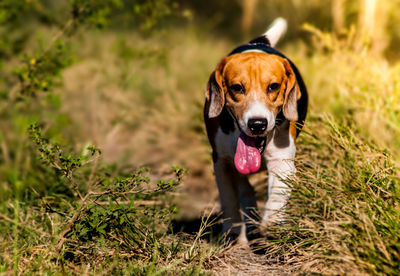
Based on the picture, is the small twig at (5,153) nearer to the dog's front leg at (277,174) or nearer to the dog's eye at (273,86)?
the dog's front leg at (277,174)

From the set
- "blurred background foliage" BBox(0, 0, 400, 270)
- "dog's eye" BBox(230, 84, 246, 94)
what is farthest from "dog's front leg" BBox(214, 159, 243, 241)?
"dog's eye" BBox(230, 84, 246, 94)

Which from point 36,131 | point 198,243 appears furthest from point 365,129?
point 36,131

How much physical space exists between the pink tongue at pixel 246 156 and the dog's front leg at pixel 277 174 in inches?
6.2

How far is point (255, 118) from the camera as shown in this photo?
3.15 meters

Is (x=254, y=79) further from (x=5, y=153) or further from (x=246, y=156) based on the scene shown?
(x=5, y=153)

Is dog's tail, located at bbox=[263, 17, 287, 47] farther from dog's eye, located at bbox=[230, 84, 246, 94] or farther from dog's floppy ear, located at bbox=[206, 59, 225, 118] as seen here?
dog's eye, located at bbox=[230, 84, 246, 94]

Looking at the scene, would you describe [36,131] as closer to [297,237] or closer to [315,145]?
[297,237]

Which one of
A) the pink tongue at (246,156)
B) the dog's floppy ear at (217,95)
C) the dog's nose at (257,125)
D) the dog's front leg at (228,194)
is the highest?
the dog's floppy ear at (217,95)

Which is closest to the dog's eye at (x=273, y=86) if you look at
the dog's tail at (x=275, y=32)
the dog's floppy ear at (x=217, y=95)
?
the dog's floppy ear at (x=217, y=95)

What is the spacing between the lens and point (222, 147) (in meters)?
3.68

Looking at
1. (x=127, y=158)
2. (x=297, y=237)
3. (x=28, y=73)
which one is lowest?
(x=127, y=158)

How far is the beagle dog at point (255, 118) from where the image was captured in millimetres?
3291

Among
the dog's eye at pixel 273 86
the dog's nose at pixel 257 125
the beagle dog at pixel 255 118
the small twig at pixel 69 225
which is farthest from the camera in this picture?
the dog's eye at pixel 273 86

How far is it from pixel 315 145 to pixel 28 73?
2773mm
